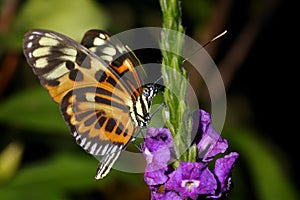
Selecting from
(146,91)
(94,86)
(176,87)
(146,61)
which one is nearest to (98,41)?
(94,86)

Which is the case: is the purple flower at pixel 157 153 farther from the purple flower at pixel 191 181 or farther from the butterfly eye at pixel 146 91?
the butterfly eye at pixel 146 91

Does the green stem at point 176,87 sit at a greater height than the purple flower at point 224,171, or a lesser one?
greater

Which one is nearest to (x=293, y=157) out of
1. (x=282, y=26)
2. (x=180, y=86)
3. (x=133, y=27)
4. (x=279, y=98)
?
(x=279, y=98)

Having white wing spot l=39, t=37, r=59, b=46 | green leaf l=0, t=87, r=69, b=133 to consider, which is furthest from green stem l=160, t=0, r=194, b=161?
green leaf l=0, t=87, r=69, b=133

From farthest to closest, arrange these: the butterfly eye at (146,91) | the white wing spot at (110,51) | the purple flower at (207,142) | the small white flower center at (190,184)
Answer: the white wing spot at (110,51)
the butterfly eye at (146,91)
the purple flower at (207,142)
the small white flower center at (190,184)

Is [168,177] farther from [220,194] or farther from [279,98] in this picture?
[279,98]

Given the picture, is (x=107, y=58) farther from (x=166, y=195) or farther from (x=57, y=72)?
(x=166, y=195)

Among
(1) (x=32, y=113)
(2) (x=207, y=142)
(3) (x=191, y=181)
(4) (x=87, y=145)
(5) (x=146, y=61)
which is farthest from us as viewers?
(5) (x=146, y=61)

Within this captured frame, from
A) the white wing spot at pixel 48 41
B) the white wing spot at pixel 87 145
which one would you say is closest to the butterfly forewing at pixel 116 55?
the white wing spot at pixel 48 41
